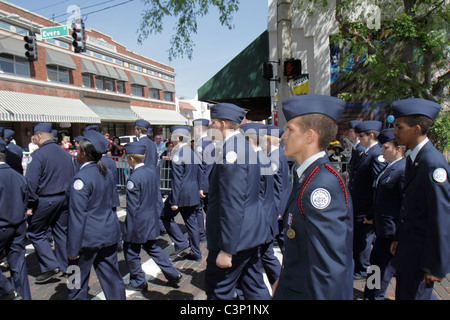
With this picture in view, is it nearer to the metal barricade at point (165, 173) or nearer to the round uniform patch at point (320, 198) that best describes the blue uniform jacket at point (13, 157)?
the metal barricade at point (165, 173)

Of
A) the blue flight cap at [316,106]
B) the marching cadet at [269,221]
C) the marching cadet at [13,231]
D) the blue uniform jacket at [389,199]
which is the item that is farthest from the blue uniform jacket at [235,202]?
the marching cadet at [13,231]

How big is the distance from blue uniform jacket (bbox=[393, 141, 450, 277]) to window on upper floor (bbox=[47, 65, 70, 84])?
26763mm

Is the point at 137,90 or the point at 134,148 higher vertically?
the point at 137,90

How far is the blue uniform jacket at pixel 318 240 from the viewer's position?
1.51 meters

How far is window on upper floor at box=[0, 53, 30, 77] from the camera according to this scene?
20.0 meters

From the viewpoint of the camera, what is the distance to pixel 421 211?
242cm

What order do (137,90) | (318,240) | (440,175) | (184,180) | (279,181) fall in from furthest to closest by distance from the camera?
(137,90), (184,180), (279,181), (440,175), (318,240)

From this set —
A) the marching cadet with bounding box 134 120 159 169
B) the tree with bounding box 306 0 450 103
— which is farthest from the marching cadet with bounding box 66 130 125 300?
the tree with bounding box 306 0 450 103

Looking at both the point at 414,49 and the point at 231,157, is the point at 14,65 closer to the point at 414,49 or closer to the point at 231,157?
the point at 414,49

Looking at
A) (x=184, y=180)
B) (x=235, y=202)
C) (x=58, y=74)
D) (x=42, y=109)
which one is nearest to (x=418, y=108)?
(x=235, y=202)

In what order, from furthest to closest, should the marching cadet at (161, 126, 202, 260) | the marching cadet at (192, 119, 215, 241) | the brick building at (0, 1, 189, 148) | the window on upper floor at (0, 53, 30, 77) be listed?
1. the brick building at (0, 1, 189, 148)
2. the window on upper floor at (0, 53, 30, 77)
3. the marching cadet at (192, 119, 215, 241)
4. the marching cadet at (161, 126, 202, 260)

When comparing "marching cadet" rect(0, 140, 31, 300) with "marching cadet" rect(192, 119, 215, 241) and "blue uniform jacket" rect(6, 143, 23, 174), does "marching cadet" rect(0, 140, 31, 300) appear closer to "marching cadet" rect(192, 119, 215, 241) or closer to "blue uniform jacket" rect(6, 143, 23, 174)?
"blue uniform jacket" rect(6, 143, 23, 174)

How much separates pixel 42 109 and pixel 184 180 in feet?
68.3

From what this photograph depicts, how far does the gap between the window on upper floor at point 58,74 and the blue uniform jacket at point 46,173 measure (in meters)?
22.8
